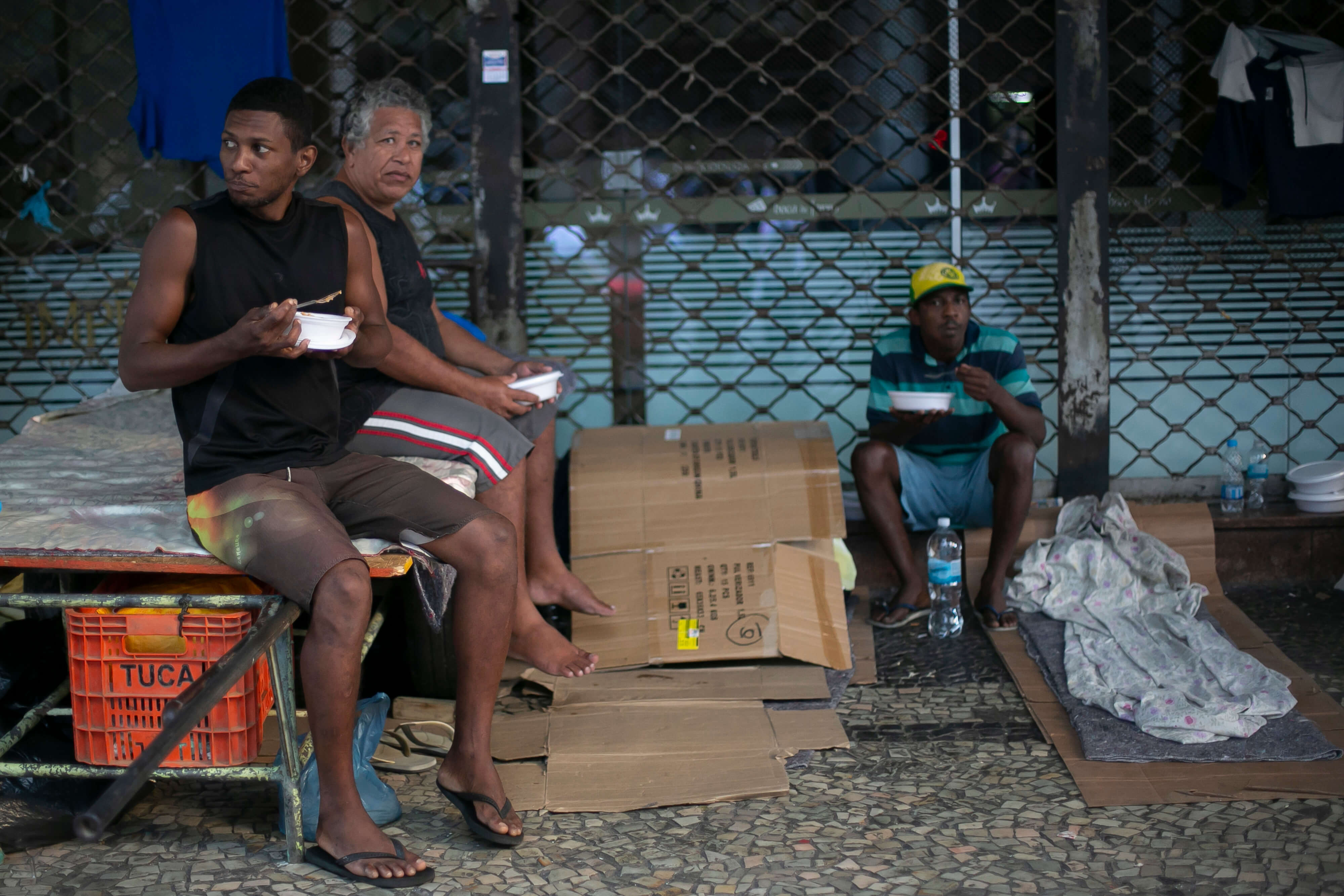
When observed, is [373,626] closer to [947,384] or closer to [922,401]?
[922,401]

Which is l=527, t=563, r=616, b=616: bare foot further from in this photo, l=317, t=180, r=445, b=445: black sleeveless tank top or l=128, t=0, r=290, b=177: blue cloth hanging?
l=128, t=0, r=290, b=177: blue cloth hanging

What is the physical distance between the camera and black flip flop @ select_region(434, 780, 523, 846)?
243cm

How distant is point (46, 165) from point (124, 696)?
3169 millimetres

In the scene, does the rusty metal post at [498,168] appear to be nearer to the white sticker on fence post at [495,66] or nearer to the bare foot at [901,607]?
the white sticker on fence post at [495,66]

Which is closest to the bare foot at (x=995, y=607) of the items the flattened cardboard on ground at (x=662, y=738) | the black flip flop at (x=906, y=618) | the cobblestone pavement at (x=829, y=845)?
the black flip flop at (x=906, y=618)

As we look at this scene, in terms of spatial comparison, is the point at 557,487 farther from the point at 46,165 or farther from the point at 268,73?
the point at 46,165

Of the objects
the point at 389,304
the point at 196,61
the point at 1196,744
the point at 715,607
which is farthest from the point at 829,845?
the point at 196,61

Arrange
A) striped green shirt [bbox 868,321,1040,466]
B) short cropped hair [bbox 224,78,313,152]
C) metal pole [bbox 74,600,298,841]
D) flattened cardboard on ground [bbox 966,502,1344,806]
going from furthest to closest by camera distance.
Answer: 1. striped green shirt [bbox 868,321,1040,466]
2. flattened cardboard on ground [bbox 966,502,1344,806]
3. short cropped hair [bbox 224,78,313,152]
4. metal pole [bbox 74,600,298,841]

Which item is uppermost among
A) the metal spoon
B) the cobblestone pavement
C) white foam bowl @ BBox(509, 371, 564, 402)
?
the metal spoon

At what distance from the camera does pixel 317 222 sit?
259 centimetres

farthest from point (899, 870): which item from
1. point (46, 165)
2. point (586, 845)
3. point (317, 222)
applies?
point (46, 165)

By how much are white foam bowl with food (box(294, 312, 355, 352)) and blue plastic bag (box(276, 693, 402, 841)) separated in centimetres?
76

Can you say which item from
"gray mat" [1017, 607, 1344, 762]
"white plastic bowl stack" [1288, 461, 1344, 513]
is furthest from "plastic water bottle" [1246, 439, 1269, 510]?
"gray mat" [1017, 607, 1344, 762]

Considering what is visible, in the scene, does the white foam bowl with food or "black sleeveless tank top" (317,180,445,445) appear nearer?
the white foam bowl with food
